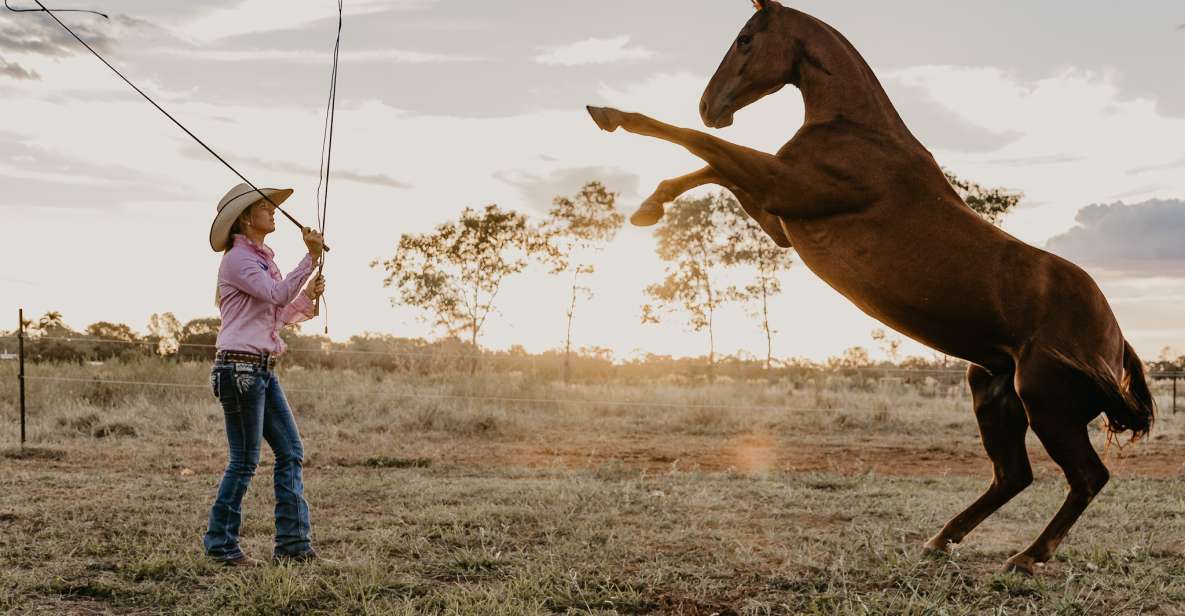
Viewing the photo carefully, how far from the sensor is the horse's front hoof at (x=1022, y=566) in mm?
4641

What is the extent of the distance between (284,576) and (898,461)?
8730 mm

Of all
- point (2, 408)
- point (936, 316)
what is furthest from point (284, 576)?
point (2, 408)

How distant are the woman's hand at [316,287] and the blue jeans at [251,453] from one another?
1.56ft

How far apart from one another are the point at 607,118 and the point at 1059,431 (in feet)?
8.47

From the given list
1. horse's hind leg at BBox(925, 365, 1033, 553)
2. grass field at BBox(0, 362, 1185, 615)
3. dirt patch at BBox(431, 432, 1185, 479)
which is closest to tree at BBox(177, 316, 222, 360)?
grass field at BBox(0, 362, 1185, 615)

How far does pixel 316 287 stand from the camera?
505 cm

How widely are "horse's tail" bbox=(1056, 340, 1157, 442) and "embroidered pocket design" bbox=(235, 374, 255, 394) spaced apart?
3.88 metres

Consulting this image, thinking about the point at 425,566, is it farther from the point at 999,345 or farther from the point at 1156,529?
the point at 1156,529

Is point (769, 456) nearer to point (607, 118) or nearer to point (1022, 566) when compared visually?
point (1022, 566)

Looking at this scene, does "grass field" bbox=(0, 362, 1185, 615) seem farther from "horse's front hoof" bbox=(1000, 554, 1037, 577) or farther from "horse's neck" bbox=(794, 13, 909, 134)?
"horse's neck" bbox=(794, 13, 909, 134)

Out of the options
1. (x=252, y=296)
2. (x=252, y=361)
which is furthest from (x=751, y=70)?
(x=252, y=361)

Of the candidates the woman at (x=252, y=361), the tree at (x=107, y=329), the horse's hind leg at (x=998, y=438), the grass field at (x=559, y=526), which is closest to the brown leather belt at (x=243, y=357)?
the woman at (x=252, y=361)

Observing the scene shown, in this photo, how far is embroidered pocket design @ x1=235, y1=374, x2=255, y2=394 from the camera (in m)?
4.72

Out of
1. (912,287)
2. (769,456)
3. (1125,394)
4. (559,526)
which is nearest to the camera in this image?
(912,287)
